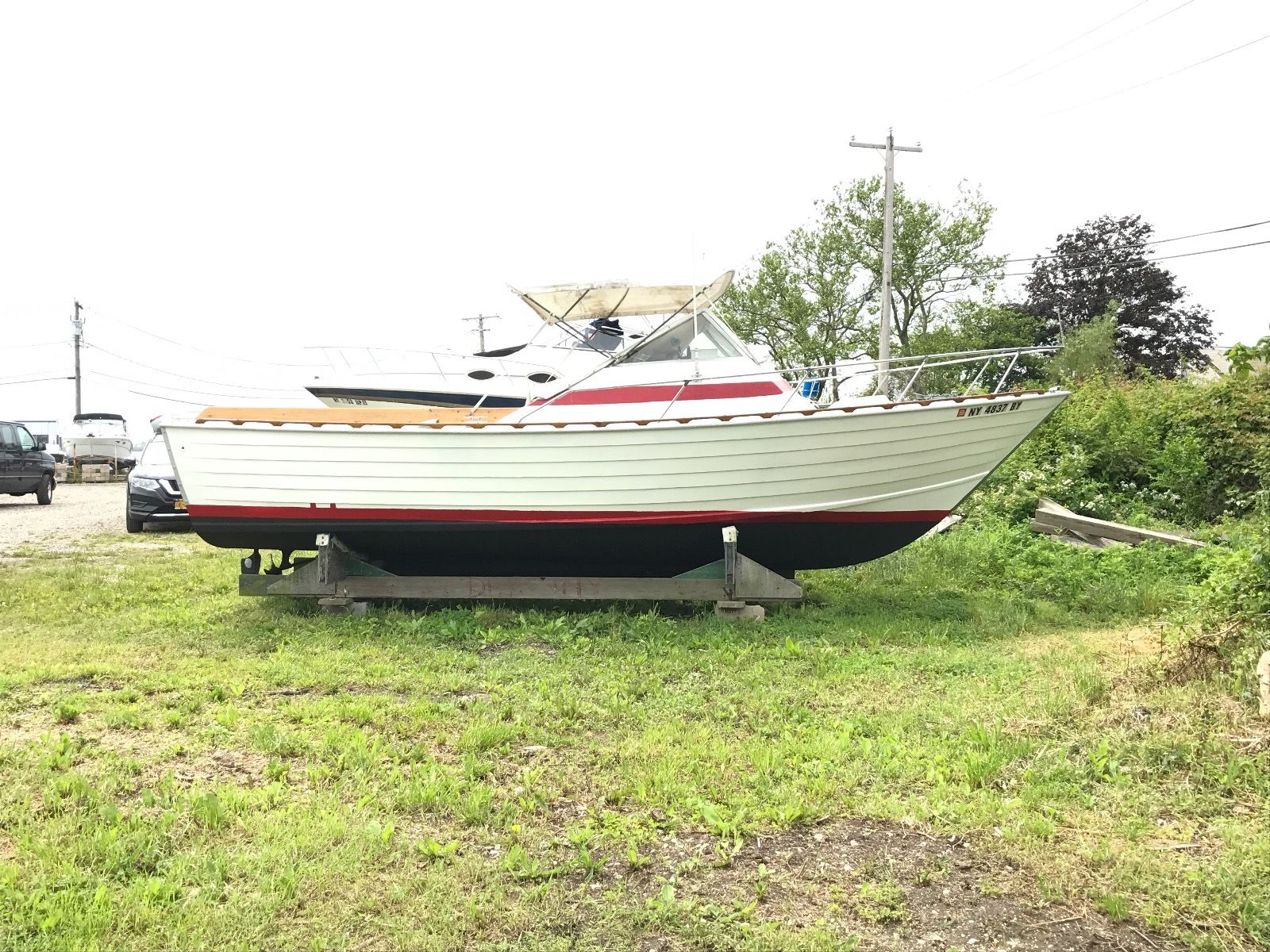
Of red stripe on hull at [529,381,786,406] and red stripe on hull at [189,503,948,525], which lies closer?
red stripe on hull at [189,503,948,525]

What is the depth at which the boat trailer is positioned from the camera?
736 centimetres

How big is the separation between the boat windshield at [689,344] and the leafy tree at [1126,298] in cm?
3041

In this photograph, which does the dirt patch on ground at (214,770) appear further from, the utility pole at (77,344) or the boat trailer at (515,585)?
the utility pole at (77,344)

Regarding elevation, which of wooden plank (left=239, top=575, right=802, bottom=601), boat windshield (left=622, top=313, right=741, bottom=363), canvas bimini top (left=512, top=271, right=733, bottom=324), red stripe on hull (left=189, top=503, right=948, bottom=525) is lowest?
wooden plank (left=239, top=575, right=802, bottom=601)

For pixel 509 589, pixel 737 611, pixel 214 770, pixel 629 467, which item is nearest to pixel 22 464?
pixel 509 589

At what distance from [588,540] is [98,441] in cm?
3043

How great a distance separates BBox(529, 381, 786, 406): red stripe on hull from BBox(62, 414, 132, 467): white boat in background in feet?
98.0

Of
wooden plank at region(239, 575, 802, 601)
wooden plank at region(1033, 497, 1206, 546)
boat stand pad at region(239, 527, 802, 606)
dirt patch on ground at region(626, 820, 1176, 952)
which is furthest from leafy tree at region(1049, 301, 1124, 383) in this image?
dirt patch on ground at region(626, 820, 1176, 952)

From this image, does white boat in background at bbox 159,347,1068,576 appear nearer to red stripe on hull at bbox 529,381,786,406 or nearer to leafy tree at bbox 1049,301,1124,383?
red stripe on hull at bbox 529,381,786,406

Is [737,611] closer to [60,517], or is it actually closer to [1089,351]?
[60,517]

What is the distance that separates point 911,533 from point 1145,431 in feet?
21.0

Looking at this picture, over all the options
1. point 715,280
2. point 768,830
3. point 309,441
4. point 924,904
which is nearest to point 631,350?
point 715,280

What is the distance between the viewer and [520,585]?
748 centimetres

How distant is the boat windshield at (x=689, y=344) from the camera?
7980 mm
